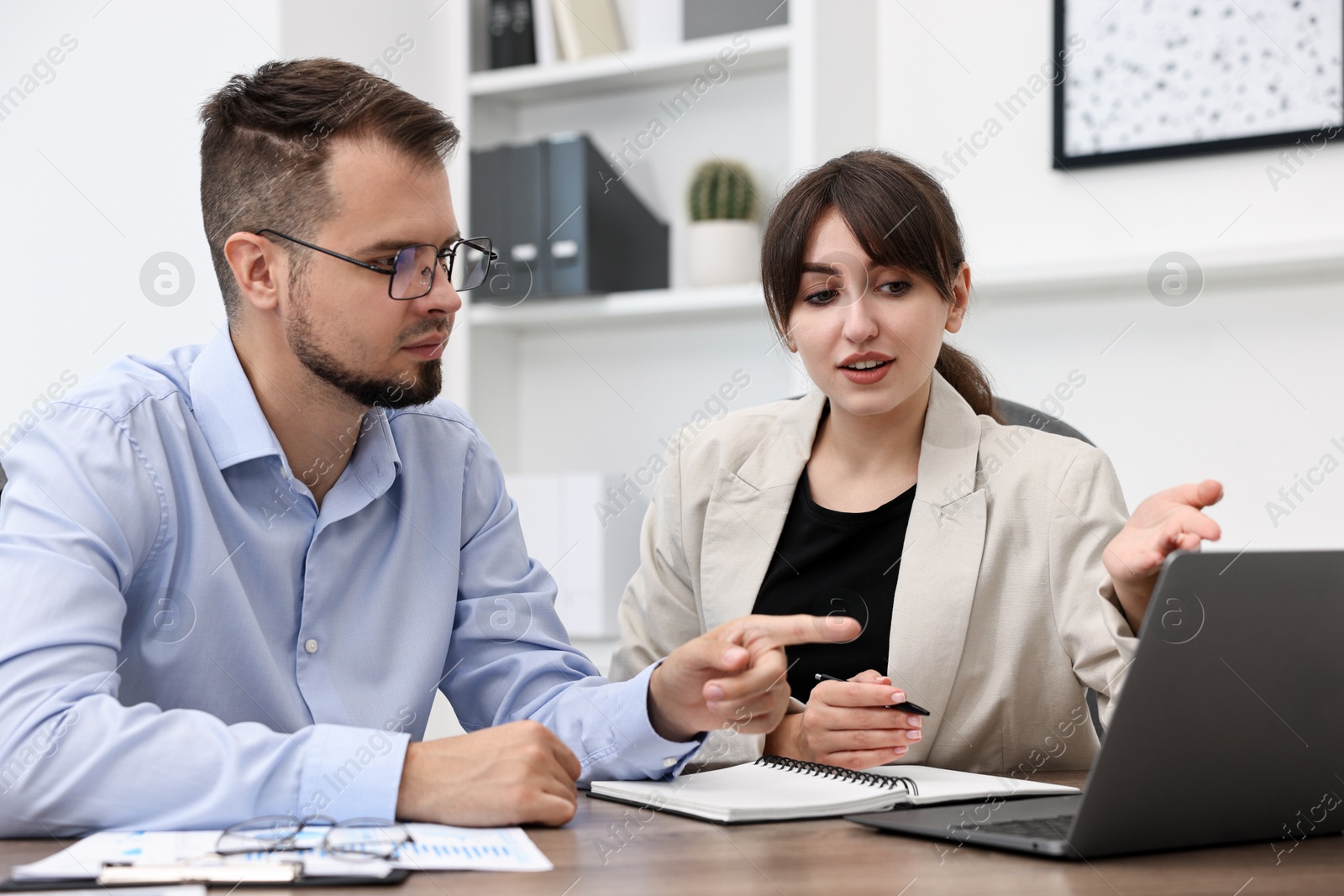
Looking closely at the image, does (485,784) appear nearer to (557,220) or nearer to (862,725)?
(862,725)

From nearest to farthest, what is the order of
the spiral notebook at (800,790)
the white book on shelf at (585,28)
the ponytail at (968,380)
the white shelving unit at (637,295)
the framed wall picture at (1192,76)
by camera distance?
the spiral notebook at (800,790) → the ponytail at (968,380) → the framed wall picture at (1192,76) → the white shelving unit at (637,295) → the white book on shelf at (585,28)

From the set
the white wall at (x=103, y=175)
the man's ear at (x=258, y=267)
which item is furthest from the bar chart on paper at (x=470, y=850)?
the white wall at (x=103, y=175)

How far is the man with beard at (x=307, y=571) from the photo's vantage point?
0.92 meters

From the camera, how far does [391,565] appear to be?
130 cm

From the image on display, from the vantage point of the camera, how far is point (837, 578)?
1.57 meters

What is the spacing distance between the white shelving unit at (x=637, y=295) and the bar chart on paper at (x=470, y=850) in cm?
185

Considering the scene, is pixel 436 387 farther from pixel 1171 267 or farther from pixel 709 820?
pixel 1171 267

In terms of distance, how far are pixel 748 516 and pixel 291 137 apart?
74cm

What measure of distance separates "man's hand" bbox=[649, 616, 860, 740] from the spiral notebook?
0.06 metres

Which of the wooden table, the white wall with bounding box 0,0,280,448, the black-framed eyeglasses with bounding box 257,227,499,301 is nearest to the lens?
the wooden table

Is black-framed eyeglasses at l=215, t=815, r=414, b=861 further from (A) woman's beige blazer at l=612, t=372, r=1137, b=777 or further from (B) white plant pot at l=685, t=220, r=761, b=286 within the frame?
(B) white plant pot at l=685, t=220, r=761, b=286

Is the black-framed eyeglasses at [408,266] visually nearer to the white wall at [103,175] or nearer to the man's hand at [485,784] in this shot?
the man's hand at [485,784]

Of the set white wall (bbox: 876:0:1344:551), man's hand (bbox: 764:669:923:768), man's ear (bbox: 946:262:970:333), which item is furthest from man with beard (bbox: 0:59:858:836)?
white wall (bbox: 876:0:1344:551)

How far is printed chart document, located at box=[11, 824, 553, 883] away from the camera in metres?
0.74
